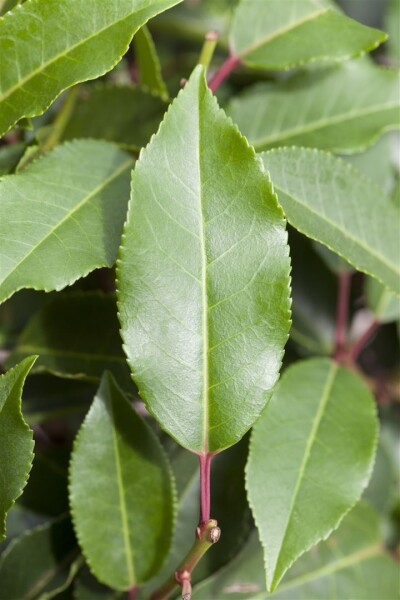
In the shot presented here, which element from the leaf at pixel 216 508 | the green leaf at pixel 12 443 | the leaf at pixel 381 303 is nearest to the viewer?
the green leaf at pixel 12 443

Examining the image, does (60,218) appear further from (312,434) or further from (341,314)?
(341,314)

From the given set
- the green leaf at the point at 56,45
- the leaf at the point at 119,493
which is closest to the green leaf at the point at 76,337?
the leaf at the point at 119,493

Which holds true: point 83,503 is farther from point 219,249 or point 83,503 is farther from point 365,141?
point 365,141

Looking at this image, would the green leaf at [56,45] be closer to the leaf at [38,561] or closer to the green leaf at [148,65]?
the green leaf at [148,65]

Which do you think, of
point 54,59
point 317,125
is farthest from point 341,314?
point 54,59

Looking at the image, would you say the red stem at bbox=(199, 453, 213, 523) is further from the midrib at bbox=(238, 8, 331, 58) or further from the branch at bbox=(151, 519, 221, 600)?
the midrib at bbox=(238, 8, 331, 58)

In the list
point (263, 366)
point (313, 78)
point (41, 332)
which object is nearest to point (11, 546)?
point (41, 332)
